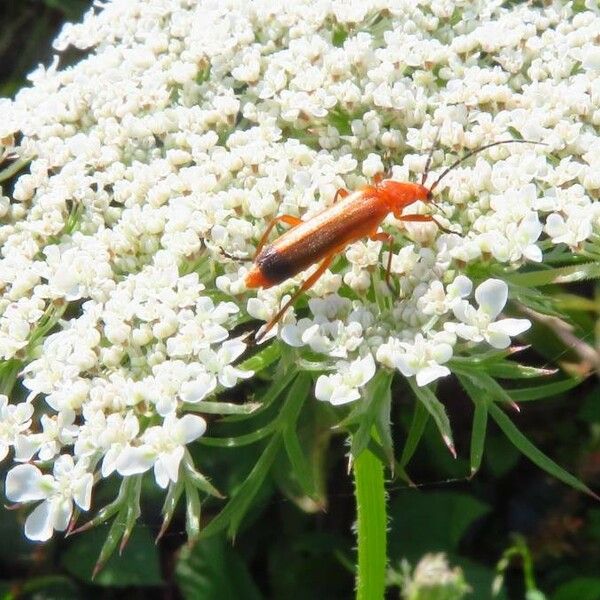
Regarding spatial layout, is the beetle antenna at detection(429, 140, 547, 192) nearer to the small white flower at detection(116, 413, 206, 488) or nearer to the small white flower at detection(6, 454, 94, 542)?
the small white flower at detection(116, 413, 206, 488)

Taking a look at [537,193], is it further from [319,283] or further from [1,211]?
[1,211]

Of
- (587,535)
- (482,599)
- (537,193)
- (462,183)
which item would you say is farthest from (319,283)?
(587,535)

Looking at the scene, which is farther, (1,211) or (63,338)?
(1,211)

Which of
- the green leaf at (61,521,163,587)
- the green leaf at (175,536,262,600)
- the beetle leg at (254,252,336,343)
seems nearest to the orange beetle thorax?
the beetle leg at (254,252,336,343)

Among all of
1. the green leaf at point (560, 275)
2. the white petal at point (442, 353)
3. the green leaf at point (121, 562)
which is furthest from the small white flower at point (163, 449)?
the green leaf at point (121, 562)

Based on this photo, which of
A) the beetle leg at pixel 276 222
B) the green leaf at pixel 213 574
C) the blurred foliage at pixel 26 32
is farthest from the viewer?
the blurred foliage at pixel 26 32

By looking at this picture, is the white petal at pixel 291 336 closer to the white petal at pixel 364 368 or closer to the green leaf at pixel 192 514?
the white petal at pixel 364 368
